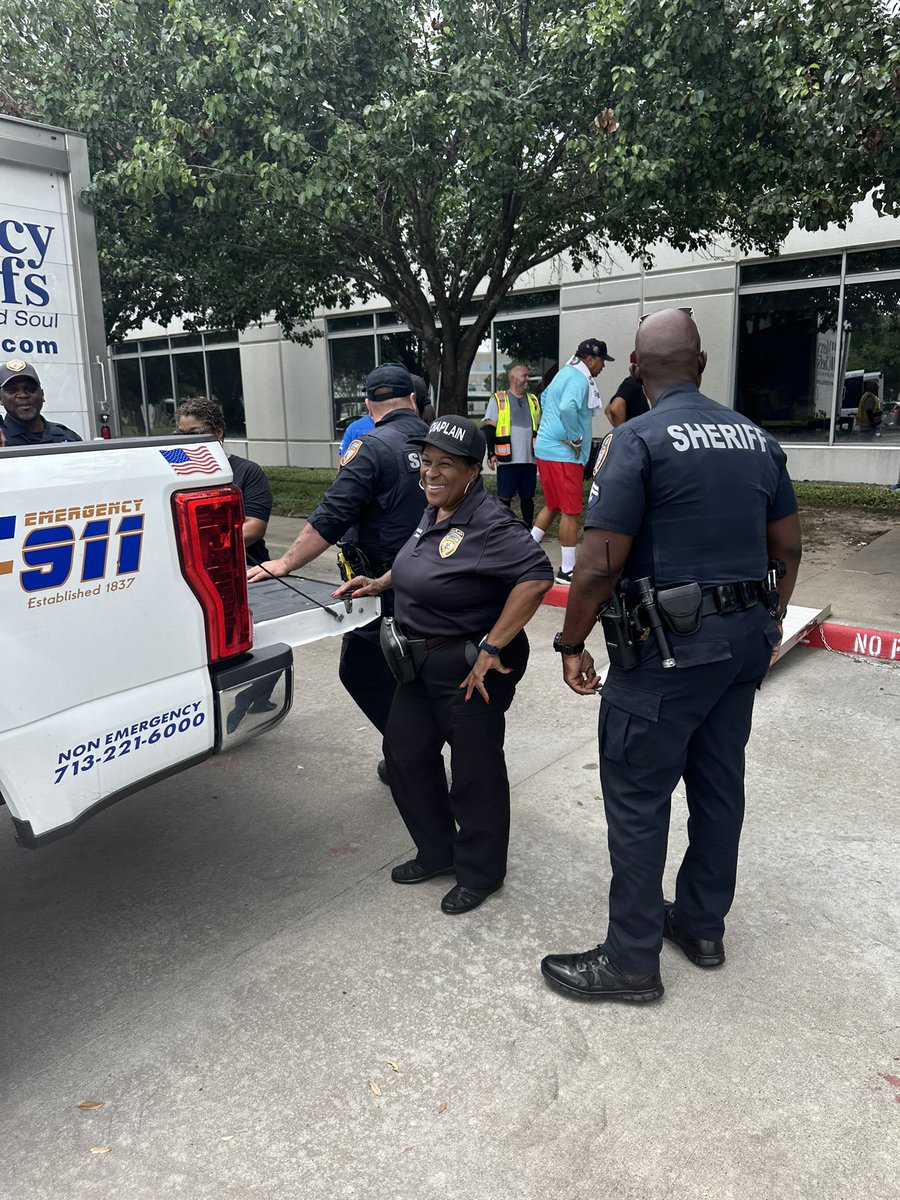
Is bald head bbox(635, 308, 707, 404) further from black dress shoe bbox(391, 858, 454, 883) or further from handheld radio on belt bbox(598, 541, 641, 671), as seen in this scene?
black dress shoe bbox(391, 858, 454, 883)

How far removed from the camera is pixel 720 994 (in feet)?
9.23

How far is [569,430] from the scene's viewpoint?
7391 millimetres

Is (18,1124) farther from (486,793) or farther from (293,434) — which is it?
(293,434)

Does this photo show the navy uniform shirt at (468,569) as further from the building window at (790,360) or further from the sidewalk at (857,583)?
the building window at (790,360)

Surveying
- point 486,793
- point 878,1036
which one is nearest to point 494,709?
point 486,793

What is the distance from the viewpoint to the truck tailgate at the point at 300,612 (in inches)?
129

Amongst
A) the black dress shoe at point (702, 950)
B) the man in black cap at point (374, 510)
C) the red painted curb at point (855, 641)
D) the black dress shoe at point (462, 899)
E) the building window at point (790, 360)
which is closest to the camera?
the black dress shoe at point (702, 950)

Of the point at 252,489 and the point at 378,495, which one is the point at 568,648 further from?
the point at 252,489

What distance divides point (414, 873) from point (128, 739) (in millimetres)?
1368

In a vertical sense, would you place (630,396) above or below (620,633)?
above

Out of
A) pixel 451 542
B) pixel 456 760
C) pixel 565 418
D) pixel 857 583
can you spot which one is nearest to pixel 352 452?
pixel 451 542

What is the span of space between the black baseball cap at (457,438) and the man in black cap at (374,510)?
20.1 inches

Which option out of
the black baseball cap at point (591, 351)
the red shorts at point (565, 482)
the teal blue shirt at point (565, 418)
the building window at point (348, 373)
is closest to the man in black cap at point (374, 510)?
the teal blue shirt at point (565, 418)

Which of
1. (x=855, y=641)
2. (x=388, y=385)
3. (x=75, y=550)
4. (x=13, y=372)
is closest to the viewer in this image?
(x=75, y=550)
